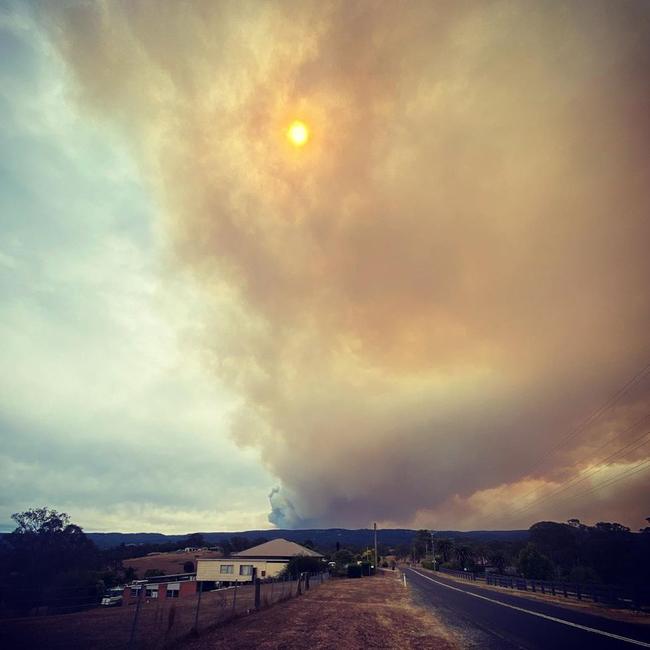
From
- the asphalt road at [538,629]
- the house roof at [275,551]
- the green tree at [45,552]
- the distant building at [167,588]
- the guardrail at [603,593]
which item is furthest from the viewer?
the house roof at [275,551]

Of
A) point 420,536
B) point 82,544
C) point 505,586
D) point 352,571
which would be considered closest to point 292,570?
point 352,571

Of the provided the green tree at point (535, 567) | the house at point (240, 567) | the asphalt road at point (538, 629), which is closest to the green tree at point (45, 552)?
the house at point (240, 567)

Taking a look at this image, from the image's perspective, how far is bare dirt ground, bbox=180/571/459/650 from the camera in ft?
48.1

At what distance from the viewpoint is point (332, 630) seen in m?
17.6

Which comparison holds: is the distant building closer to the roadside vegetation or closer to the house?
the house

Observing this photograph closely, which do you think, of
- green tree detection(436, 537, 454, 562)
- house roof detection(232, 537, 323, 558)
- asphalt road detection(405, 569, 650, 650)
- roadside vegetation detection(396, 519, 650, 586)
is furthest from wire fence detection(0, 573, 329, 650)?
green tree detection(436, 537, 454, 562)

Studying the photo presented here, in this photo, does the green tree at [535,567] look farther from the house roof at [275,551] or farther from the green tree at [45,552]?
the green tree at [45,552]

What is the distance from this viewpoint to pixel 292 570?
59.9 metres

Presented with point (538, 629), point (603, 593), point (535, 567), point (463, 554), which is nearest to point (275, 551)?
point (603, 593)

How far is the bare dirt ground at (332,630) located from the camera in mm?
14648

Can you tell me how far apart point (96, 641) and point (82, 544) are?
76.0m

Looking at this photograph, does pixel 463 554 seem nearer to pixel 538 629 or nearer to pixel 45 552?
pixel 45 552

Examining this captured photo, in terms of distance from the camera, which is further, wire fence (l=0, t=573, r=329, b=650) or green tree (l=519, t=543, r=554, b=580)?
green tree (l=519, t=543, r=554, b=580)

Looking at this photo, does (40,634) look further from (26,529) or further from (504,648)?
(26,529)
